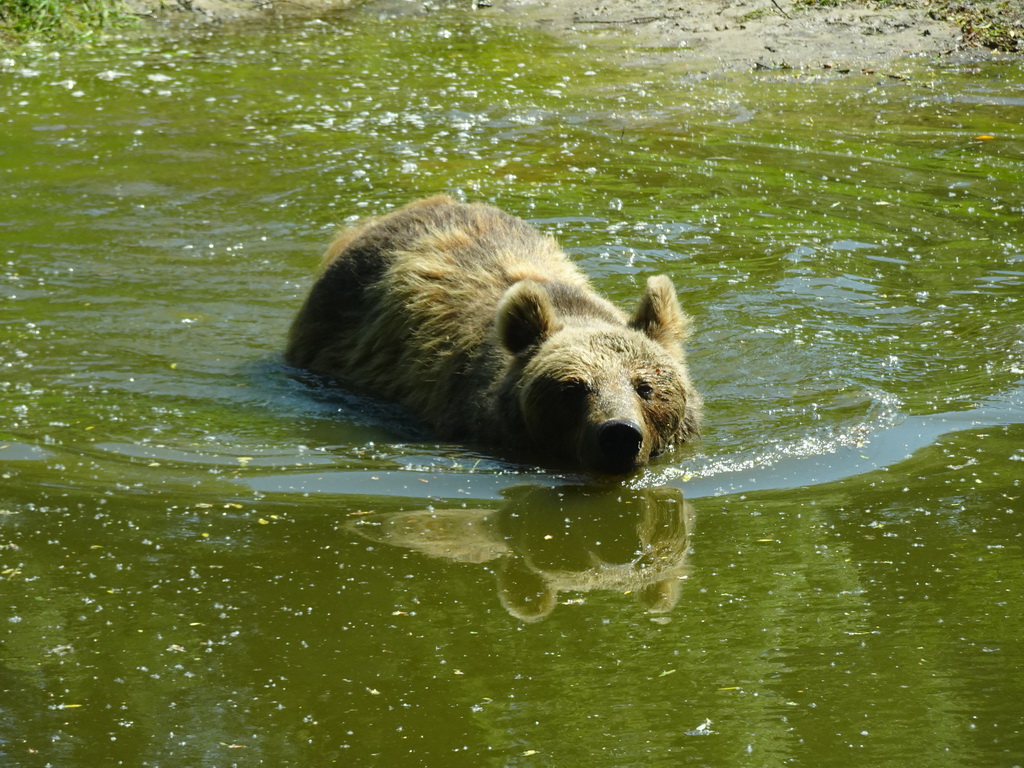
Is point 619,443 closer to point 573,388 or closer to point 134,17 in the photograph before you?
point 573,388

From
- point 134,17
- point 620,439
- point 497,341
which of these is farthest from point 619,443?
point 134,17

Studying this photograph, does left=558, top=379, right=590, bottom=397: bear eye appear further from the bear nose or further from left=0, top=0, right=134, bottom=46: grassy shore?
left=0, top=0, right=134, bottom=46: grassy shore

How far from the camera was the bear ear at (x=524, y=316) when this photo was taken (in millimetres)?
6871

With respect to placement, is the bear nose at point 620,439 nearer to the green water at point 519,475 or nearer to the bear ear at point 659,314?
the green water at point 519,475

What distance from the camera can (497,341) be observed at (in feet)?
23.9

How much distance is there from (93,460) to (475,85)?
389 inches

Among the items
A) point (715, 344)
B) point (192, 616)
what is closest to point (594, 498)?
point (192, 616)

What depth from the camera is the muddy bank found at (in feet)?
53.3

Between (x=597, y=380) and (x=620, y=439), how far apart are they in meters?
0.45

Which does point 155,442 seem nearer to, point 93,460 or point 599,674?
point 93,460

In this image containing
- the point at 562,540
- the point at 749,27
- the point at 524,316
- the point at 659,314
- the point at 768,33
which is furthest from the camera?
the point at 749,27

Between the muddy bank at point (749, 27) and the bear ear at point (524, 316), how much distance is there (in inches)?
390

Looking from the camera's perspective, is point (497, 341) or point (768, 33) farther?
point (768, 33)

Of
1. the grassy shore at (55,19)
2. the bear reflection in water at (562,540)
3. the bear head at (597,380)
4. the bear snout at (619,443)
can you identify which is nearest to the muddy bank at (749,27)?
the grassy shore at (55,19)
